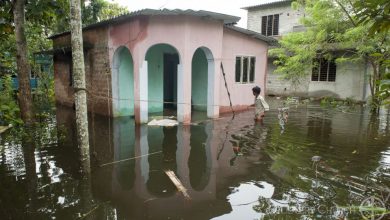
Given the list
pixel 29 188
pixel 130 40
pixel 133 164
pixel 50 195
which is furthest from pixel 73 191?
pixel 130 40

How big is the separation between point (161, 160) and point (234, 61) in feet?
25.7

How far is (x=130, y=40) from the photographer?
1123cm

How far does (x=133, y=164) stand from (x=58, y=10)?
6521 mm

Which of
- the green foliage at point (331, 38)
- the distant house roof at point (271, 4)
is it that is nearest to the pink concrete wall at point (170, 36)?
the green foliage at point (331, 38)

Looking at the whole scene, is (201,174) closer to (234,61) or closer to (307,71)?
(234,61)

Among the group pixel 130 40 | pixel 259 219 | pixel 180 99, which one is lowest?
pixel 259 219

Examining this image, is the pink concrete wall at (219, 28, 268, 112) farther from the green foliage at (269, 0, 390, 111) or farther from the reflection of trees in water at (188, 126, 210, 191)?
the reflection of trees in water at (188, 126, 210, 191)

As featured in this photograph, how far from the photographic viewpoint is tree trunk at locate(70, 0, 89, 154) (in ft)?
17.8

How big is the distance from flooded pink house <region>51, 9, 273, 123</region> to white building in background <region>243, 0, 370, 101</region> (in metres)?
6.60

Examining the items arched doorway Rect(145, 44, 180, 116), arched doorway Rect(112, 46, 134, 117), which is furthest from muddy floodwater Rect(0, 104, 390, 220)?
arched doorway Rect(145, 44, 180, 116)

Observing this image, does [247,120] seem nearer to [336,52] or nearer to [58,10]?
[58,10]

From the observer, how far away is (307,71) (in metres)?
19.6

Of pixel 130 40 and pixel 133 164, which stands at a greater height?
pixel 130 40

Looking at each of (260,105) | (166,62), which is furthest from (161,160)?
(166,62)
